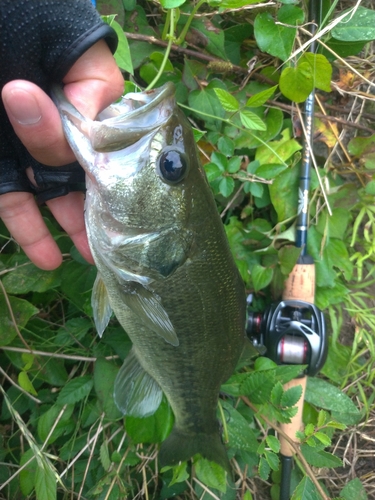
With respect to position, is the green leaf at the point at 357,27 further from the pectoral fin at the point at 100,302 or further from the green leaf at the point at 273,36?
the pectoral fin at the point at 100,302

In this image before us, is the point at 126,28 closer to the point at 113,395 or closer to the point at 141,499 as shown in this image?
the point at 113,395

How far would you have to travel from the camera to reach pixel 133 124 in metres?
1.11

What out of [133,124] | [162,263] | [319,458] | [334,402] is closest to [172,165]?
[133,124]

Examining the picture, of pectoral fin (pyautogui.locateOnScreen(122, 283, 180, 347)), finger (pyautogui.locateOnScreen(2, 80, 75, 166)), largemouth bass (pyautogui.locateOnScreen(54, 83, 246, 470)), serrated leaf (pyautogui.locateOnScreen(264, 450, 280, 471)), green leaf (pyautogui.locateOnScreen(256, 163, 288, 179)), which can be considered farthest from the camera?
green leaf (pyautogui.locateOnScreen(256, 163, 288, 179))

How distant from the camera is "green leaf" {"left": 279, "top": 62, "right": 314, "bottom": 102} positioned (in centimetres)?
181

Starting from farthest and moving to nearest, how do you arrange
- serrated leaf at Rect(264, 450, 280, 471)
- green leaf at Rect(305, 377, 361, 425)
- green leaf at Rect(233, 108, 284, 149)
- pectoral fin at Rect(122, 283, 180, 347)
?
1. green leaf at Rect(305, 377, 361, 425)
2. green leaf at Rect(233, 108, 284, 149)
3. serrated leaf at Rect(264, 450, 280, 471)
4. pectoral fin at Rect(122, 283, 180, 347)

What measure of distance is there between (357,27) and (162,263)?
1.59 meters

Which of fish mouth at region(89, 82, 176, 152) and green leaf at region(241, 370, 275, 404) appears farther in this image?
green leaf at region(241, 370, 275, 404)

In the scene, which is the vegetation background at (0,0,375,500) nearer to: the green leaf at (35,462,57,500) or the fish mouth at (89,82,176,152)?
the green leaf at (35,462,57,500)

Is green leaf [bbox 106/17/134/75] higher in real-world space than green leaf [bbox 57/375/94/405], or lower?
higher

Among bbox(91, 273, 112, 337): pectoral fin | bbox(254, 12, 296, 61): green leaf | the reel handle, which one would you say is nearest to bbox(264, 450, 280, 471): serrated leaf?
the reel handle

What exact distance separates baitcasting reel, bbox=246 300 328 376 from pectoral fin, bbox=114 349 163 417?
60 cm

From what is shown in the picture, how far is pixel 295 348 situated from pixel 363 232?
3.05 feet

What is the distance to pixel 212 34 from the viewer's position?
1903 mm
